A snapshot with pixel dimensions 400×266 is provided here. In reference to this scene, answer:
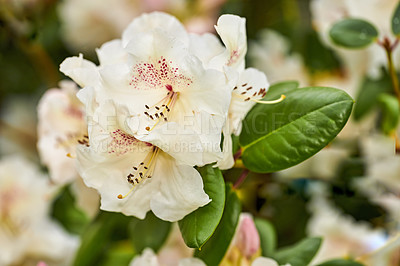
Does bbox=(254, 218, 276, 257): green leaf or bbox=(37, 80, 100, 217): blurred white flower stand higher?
bbox=(37, 80, 100, 217): blurred white flower

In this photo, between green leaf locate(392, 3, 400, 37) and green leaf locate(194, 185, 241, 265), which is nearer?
green leaf locate(194, 185, 241, 265)

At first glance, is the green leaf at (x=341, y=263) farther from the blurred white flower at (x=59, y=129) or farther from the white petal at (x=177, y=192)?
the blurred white flower at (x=59, y=129)

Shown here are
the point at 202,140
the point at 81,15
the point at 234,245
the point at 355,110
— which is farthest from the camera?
the point at 81,15

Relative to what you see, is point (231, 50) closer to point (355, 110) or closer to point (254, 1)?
point (355, 110)

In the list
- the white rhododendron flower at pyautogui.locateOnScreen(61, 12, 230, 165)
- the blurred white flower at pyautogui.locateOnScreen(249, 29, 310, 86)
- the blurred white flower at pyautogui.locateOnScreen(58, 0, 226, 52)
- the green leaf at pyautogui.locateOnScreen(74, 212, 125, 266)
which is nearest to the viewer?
the white rhododendron flower at pyautogui.locateOnScreen(61, 12, 230, 165)

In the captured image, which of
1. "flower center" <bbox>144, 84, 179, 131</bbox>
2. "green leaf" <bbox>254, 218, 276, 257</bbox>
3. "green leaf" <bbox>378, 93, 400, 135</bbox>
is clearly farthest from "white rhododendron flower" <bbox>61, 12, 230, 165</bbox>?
"green leaf" <bbox>378, 93, 400, 135</bbox>

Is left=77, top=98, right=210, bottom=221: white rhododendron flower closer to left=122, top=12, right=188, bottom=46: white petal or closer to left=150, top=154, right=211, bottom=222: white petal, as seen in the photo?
left=150, top=154, right=211, bottom=222: white petal

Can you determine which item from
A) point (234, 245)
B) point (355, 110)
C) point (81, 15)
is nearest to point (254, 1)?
point (81, 15)

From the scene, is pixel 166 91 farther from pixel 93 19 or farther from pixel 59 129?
pixel 93 19

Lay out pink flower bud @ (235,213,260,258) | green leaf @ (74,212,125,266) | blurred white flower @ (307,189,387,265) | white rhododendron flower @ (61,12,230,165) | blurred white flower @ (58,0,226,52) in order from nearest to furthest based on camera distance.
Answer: white rhododendron flower @ (61,12,230,165) → pink flower bud @ (235,213,260,258) → green leaf @ (74,212,125,266) → blurred white flower @ (307,189,387,265) → blurred white flower @ (58,0,226,52)
